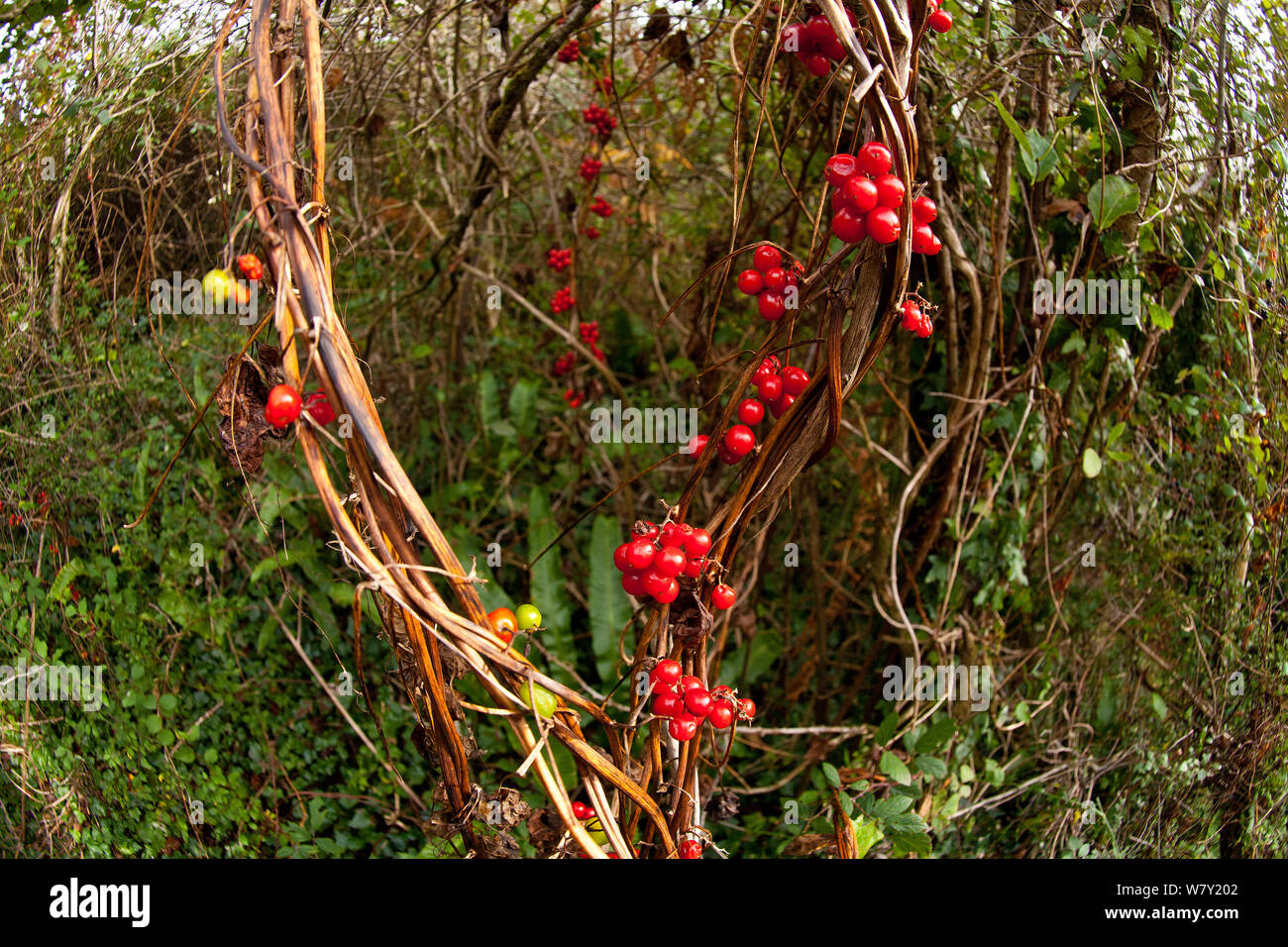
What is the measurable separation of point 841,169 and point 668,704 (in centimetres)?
69

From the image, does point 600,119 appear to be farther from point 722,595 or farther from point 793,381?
point 722,595

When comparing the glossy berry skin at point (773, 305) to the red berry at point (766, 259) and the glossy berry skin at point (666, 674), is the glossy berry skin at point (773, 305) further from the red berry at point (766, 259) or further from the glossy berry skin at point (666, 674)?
the glossy berry skin at point (666, 674)

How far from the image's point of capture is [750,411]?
3.56 feet

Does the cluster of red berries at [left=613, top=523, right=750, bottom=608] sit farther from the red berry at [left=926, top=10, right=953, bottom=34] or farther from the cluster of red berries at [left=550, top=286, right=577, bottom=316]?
the cluster of red berries at [left=550, top=286, right=577, bottom=316]

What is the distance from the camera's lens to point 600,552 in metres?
2.42

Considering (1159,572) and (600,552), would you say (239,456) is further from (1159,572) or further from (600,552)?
(1159,572)

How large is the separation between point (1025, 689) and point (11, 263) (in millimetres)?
2471

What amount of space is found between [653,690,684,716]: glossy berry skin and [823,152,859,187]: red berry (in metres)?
0.66

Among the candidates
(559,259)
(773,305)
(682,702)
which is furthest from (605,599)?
(773,305)

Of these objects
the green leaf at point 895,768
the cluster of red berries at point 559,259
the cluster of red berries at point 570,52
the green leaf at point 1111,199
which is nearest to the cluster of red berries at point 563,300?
the cluster of red berries at point 559,259

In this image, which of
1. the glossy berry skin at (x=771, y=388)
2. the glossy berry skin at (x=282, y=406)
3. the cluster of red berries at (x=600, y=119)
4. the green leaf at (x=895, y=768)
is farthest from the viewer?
the cluster of red berries at (x=600, y=119)

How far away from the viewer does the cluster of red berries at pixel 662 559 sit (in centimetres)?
98

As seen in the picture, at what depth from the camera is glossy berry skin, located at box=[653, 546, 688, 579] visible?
0.98m
